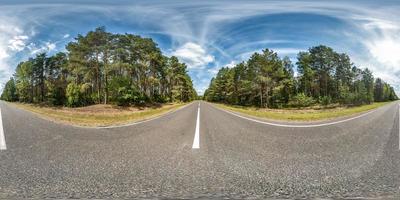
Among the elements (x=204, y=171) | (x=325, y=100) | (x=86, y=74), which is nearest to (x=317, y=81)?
(x=325, y=100)

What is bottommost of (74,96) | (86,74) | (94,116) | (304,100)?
(94,116)

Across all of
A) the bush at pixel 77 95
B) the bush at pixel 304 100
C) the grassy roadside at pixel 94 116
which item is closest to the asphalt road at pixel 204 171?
the grassy roadside at pixel 94 116

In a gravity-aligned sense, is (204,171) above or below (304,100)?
below

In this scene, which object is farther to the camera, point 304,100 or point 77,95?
point 77,95

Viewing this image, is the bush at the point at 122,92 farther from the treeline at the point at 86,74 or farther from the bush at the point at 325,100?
the bush at the point at 325,100

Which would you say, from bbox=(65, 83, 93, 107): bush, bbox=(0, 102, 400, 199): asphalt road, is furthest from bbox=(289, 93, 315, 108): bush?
bbox=(65, 83, 93, 107): bush

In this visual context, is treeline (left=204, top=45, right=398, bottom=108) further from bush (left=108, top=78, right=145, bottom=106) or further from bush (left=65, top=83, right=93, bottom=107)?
bush (left=65, top=83, right=93, bottom=107)

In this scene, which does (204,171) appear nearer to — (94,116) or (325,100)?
(325,100)

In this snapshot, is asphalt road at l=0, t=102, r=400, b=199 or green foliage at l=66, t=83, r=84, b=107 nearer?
asphalt road at l=0, t=102, r=400, b=199

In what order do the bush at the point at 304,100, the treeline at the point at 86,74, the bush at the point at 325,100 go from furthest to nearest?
the treeline at the point at 86,74 → the bush at the point at 304,100 → the bush at the point at 325,100

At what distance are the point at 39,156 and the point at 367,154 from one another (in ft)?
→ 28.1

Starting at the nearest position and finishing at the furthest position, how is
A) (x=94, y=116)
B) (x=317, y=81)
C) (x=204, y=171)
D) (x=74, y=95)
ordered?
(x=204, y=171) < (x=317, y=81) < (x=94, y=116) < (x=74, y=95)

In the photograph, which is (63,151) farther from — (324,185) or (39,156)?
(324,185)

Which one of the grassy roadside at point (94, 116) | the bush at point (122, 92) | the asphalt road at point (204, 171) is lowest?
the grassy roadside at point (94, 116)
